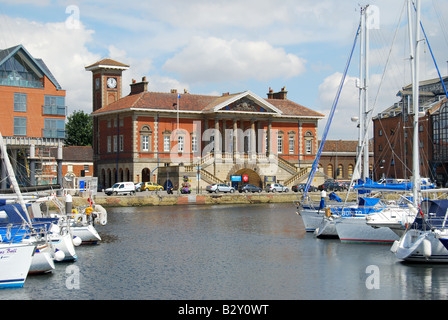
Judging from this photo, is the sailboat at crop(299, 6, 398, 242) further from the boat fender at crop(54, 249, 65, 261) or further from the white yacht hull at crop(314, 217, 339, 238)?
the boat fender at crop(54, 249, 65, 261)

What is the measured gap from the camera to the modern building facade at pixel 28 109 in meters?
62.7

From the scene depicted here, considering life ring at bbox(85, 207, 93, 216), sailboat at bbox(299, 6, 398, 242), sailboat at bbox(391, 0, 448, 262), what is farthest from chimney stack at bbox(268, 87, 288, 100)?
sailboat at bbox(391, 0, 448, 262)

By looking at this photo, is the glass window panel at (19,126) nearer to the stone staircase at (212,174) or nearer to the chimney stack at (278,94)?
the stone staircase at (212,174)

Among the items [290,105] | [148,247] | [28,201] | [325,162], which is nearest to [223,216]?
[148,247]

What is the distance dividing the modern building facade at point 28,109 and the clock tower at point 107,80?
26.7 meters

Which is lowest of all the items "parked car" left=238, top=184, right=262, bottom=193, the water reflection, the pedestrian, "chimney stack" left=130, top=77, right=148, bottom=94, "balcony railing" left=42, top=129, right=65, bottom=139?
the water reflection

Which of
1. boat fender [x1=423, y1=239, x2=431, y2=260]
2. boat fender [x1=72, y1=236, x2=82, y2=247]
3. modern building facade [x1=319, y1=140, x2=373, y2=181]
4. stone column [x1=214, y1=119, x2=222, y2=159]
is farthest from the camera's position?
modern building facade [x1=319, y1=140, x2=373, y2=181]

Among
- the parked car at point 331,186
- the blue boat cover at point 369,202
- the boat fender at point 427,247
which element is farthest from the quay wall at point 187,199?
the boat fender at point 427,247

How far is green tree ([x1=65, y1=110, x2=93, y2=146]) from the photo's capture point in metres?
124

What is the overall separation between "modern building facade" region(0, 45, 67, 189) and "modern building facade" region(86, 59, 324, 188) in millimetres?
17165

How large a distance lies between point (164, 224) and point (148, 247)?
500 inches

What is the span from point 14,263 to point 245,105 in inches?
2570

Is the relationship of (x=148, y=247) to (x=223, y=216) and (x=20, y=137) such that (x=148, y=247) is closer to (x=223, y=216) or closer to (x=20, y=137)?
(x=223, y=216)

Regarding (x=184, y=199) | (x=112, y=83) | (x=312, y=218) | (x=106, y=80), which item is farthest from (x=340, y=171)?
(x=312, y=218)
